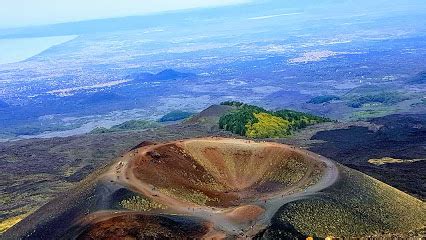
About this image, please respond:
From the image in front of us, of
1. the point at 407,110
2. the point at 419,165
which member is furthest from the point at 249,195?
the point at 407,110

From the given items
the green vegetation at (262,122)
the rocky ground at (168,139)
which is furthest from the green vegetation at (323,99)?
the green vegetation at (262,122)

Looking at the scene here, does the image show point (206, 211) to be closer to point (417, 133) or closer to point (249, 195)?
point (249, 195)

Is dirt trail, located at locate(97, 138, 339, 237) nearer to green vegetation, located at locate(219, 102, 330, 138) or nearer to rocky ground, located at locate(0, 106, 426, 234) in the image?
rocky ground, located at locate(0, 106, 426, 234)

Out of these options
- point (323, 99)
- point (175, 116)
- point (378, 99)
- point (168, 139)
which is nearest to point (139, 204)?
point (168, 139)

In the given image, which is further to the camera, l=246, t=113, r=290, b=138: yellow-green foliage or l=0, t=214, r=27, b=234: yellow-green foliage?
l=246, t=113, r=290, b=138: yellow-green foliage

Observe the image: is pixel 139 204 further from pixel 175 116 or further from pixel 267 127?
pixel 175 116

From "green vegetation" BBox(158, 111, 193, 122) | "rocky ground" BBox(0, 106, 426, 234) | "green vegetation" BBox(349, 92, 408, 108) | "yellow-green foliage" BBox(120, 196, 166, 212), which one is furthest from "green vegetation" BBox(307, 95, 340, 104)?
"yellow-green foliage" BBox(120, 196, 166, 212)

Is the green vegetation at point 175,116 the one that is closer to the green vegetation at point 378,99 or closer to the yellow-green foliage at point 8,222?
the green vegetation at point 378,99
